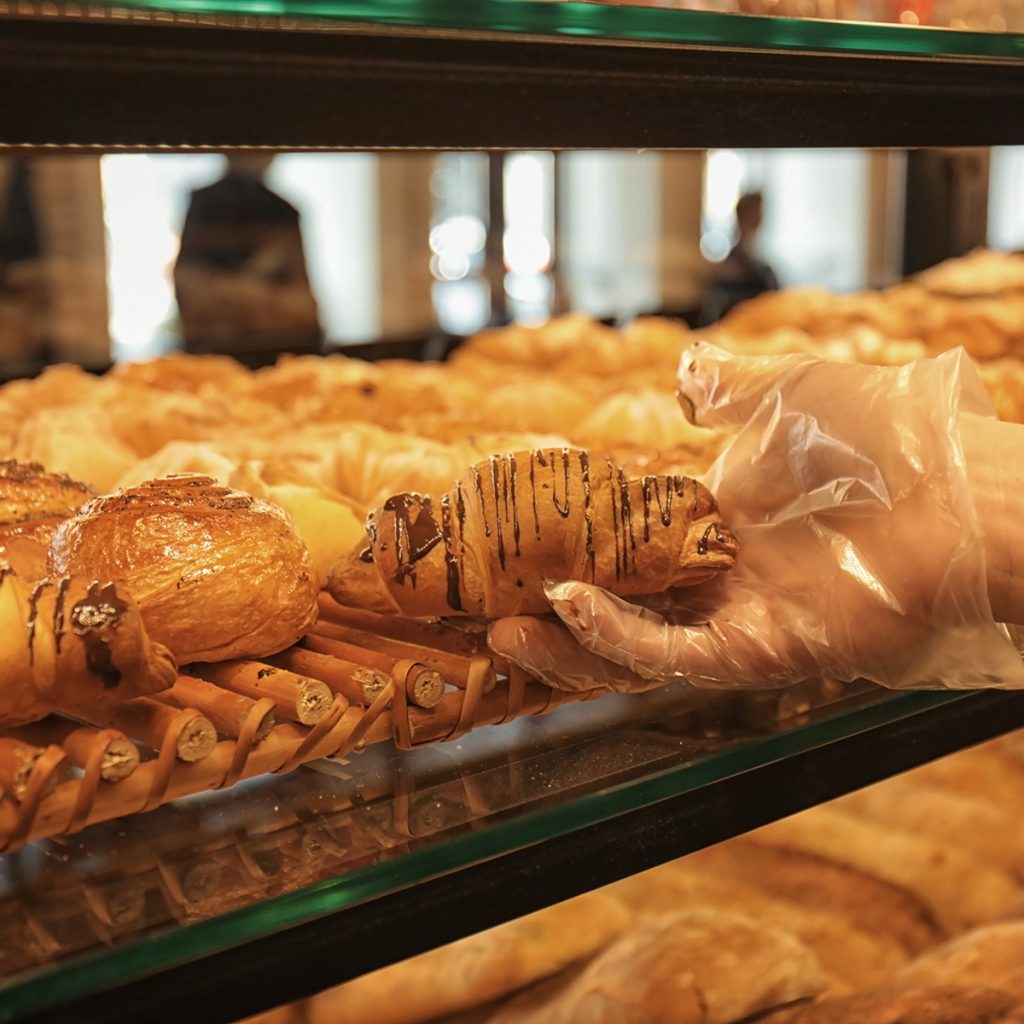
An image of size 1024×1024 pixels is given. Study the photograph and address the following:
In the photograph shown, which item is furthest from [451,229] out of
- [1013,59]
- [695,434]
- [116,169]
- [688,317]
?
[1013,59]

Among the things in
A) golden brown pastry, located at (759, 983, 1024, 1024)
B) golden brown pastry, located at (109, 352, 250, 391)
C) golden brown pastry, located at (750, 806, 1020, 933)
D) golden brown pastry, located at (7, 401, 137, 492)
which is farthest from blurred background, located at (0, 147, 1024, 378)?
golden brown pastry, located at (759, 983, 1024, 1024)

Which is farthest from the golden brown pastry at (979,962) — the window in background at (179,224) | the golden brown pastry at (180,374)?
the window in background at (179,224)

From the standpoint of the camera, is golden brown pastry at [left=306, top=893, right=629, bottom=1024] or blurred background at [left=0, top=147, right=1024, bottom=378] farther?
blurred background at [left=0, top=147, right=1024, bottom=378]

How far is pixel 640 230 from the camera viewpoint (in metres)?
6.55

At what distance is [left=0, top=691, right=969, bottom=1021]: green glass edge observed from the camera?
56 centimetres

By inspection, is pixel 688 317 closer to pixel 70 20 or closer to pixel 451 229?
pixel 70 20

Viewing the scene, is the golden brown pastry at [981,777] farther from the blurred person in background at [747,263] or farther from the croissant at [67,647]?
the blurred person in background at [747,263]

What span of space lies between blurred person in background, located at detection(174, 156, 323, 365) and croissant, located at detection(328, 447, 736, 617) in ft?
7.55

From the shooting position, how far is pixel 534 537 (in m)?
0.75

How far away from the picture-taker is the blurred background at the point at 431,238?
307 centimetres

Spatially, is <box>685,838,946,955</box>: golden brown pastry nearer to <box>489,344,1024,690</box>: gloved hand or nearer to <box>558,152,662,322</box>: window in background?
<box>489,344,1024,690</box>: gloved hand

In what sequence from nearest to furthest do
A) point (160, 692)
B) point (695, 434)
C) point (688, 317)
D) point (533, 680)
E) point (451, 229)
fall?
point (160, 692) → point (533, 680) → point (695, 434) → point (688, 317) → point (451, 229)

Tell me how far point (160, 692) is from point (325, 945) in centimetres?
15

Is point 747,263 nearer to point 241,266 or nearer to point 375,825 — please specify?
point 241,266
